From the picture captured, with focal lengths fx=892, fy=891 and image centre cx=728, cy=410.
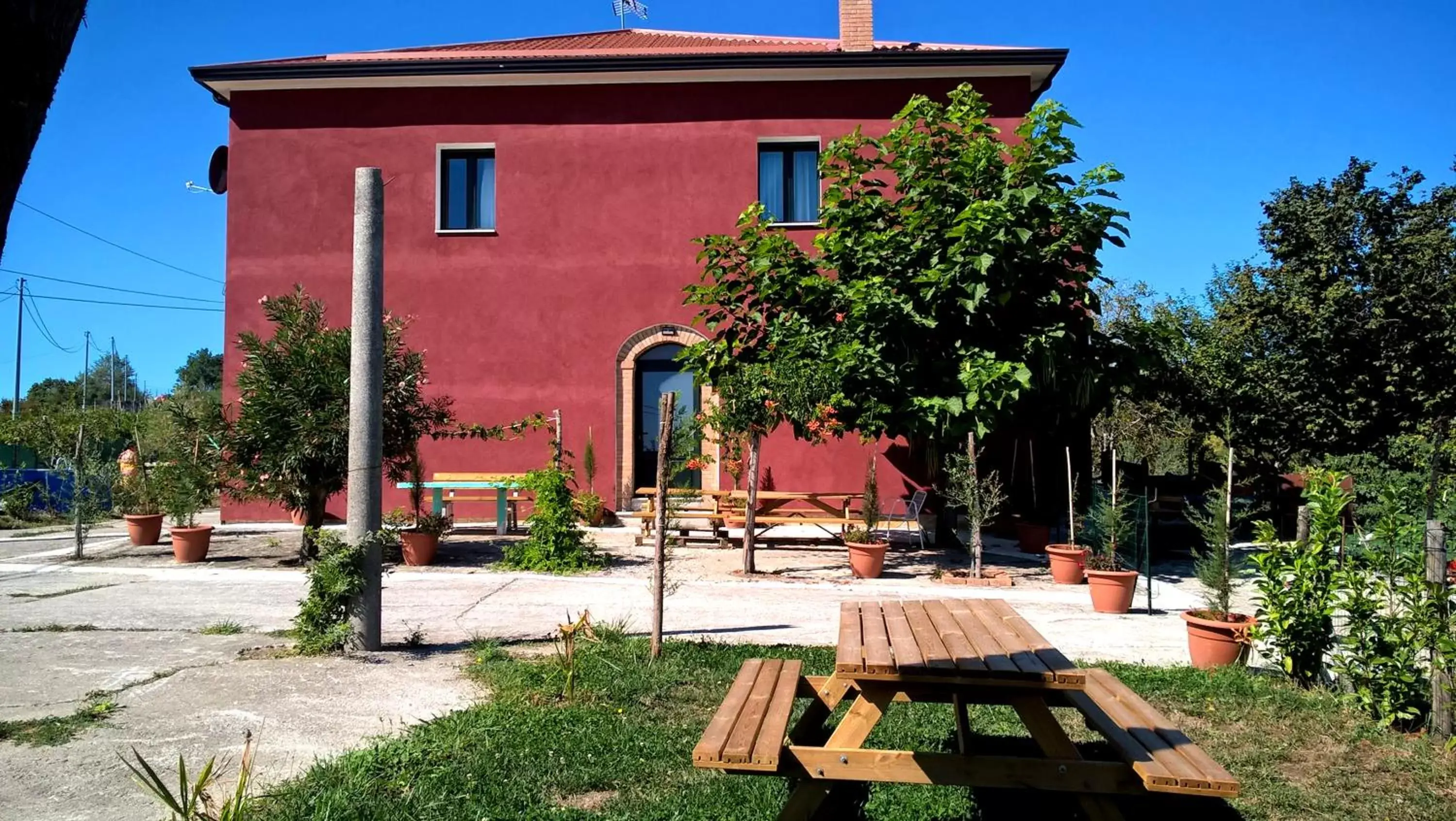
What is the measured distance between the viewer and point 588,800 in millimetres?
3785

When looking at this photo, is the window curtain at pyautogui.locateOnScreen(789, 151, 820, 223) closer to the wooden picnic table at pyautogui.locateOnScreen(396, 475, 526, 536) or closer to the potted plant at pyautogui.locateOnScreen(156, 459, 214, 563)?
the wooden picnic table at pyautogui.locateOnScreen(396, 475, 526, 536)

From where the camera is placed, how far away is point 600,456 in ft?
52.1

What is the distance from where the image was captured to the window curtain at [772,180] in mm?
16203

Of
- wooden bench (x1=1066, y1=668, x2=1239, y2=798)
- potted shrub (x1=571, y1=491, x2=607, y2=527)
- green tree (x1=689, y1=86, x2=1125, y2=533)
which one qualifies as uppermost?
green tree (x1=689, y1=86, x2=1125, y2=533)

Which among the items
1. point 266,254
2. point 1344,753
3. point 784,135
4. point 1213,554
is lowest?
point 1344,753

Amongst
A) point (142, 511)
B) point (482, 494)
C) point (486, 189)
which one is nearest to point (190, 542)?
point (142, 511)

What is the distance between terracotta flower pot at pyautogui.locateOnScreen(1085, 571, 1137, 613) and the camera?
8.43 meters

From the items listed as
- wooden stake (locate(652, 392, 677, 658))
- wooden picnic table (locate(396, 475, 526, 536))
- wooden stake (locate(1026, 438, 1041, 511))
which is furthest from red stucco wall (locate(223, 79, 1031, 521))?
wooden stake (locate(652, 392, 677, 658))

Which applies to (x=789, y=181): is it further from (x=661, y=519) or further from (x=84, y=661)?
(x=84, y=661)

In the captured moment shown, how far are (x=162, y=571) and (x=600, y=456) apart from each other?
6948 millimetres

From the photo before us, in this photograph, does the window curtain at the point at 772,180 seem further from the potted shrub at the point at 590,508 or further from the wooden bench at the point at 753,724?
the wooden bench at the point at 753,724

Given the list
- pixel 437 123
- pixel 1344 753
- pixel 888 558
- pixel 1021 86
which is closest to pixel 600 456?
pixel 888 558

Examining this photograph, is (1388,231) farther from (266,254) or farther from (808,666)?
(266,254)

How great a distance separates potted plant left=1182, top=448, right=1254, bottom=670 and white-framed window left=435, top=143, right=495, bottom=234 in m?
13.4
